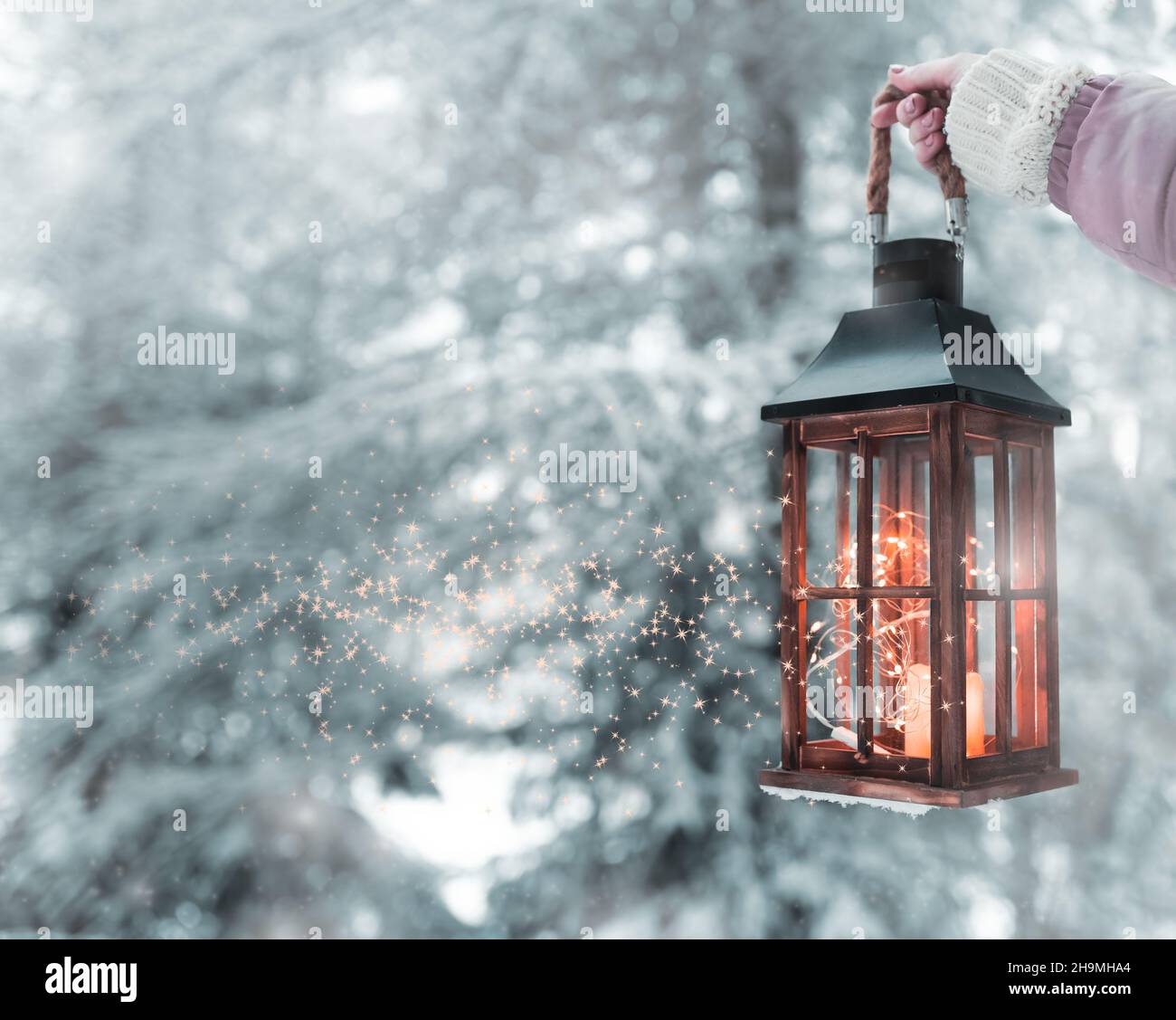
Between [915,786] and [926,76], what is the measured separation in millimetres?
660

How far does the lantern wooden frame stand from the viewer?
1048 mm

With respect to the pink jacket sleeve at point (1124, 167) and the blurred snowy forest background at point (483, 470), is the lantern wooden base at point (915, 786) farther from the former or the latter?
the blurred snowy forest background at point (483, 470)

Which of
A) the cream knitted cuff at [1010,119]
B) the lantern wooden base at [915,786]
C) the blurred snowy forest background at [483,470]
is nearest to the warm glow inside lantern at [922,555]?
the lantern wooden base at [915,786]

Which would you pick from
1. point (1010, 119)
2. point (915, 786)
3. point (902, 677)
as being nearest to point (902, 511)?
point (902, 677)

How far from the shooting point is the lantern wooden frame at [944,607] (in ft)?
3.44

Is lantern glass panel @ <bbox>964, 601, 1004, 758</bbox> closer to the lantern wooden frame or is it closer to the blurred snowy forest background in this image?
the lantern wooden frame

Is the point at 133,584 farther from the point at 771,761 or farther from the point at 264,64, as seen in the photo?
the point at 771,761

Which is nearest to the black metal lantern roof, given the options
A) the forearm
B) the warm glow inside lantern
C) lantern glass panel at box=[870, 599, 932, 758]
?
the warm glow inside lantern

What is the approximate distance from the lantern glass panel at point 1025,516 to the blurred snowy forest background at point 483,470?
0.90 m

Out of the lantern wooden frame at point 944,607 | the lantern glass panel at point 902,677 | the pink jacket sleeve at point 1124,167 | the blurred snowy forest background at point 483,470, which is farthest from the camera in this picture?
the blurred snowy forest background at point 483,470

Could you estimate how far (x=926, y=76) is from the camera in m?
1.07

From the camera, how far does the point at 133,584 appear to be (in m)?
2.06
